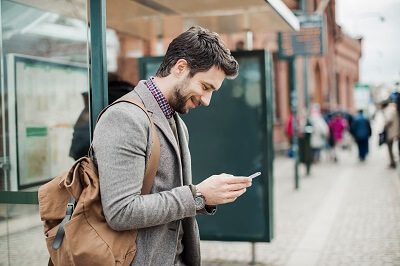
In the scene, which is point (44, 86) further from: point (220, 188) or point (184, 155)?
point (220, 188)

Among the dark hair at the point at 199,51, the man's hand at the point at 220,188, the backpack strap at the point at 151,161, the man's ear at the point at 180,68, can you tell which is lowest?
the man's hand at the point at 220,188

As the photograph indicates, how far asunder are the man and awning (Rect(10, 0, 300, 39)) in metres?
1.57

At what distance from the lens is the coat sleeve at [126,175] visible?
6.22 feet

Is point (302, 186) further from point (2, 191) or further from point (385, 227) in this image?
point (2, 191)

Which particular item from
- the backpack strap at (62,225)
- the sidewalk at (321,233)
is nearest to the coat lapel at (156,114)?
the backpack strap at (62,225)

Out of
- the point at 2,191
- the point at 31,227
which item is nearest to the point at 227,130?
the point at 31,227

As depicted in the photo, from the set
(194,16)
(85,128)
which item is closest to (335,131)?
A: (194,16)

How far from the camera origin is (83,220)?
1.97 meters

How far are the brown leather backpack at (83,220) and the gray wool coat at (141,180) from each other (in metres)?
0.04

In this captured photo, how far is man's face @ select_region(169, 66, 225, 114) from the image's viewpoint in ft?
7.06

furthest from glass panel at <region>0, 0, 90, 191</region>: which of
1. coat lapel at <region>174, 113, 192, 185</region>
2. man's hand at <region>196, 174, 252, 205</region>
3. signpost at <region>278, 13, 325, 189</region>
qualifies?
signpost at <region>278, 13, 325, 189</region>

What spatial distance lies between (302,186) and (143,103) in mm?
10731

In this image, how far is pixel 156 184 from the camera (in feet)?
6.85

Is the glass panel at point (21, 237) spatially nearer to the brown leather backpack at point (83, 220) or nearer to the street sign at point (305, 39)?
the brown leather backpack at point (83, 220)
